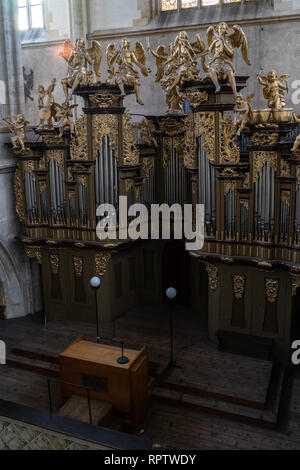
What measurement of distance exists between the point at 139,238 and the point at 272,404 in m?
6.05

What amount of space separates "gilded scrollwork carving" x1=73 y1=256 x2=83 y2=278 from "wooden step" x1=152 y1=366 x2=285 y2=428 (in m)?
4.52

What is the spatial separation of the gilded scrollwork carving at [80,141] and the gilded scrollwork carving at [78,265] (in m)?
3.07

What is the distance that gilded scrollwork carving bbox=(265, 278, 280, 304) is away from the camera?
12922mm

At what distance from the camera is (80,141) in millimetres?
14172

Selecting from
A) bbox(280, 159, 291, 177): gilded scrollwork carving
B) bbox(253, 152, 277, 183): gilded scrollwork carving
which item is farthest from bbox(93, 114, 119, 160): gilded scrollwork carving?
bbox(280, 159, 291, 177): gilded scrollwork carving

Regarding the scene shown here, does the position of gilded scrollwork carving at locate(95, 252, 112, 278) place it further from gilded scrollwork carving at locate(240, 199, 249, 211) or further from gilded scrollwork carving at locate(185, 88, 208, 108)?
gilded scrollwork carving at locate(185, 88, 208, 108)

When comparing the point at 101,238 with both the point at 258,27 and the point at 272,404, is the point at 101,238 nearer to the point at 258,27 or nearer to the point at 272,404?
the point at 272,404

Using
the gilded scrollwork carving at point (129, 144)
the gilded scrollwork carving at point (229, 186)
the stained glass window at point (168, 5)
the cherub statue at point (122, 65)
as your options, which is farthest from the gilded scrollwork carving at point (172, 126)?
the stained glass window at point (168, 5)

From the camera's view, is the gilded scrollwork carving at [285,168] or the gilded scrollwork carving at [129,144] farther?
the gilded scrollwork carving at [129,144]

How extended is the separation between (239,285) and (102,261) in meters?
4.15

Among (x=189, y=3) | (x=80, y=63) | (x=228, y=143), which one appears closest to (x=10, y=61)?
(x=80, y=63)

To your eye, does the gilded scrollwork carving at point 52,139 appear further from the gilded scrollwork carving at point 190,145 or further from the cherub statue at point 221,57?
the cherub statue at point 221,57

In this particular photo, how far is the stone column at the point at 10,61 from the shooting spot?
49.2 feet
